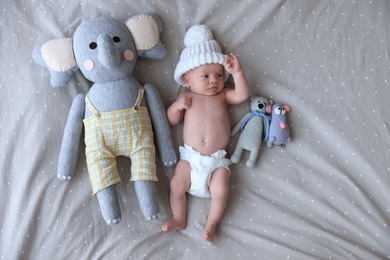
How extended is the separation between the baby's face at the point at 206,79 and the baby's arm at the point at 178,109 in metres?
0.05

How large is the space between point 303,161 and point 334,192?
13 cm

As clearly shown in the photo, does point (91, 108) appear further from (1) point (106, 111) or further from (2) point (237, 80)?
(2) point (237, 80)

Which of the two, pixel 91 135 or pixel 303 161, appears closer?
pixel 91 135

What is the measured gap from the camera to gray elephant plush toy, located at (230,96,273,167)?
1296mm

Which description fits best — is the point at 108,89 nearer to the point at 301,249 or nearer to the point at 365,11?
the point at 301,249

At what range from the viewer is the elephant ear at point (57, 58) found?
118 centimetres

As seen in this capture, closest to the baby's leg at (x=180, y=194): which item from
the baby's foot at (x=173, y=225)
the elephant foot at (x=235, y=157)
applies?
the baby's foot at (x=173, y=225)

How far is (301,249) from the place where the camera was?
48.5 inches

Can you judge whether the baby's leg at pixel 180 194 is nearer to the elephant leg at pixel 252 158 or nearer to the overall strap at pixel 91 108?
the elephant leg at pixel 252 158

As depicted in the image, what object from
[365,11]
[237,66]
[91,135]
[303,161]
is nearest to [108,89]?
[91,135]

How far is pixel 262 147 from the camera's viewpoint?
4.40ft

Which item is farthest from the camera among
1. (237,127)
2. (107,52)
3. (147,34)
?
(237,127)

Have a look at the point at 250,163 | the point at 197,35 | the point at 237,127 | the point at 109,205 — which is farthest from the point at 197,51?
the point at 109,205

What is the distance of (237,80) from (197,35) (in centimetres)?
18
